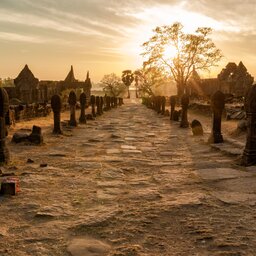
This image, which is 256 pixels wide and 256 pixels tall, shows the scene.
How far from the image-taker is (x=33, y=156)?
7371 millimetres

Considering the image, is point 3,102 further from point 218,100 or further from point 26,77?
point 26,77

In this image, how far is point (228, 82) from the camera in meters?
40.0

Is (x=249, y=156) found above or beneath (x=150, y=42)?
beneath

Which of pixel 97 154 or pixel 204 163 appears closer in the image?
pixel 204 163

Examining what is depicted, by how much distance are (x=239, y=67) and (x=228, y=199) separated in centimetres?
3789

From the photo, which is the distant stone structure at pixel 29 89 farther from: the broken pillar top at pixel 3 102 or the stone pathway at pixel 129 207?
the stone pathway at pixel 129 207

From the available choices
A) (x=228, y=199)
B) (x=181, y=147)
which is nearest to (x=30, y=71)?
(x=181, y=147)

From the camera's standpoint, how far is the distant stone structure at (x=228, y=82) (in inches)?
1506

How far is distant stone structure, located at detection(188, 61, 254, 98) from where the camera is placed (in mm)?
38250

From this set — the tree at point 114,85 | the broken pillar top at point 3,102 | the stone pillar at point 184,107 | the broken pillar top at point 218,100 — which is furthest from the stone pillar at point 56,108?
the tree at point 114,85

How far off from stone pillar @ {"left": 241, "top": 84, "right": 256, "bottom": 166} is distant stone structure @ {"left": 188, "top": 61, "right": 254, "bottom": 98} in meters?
27.3

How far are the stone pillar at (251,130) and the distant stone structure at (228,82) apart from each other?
27.3 m

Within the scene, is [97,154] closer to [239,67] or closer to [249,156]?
[249,156]

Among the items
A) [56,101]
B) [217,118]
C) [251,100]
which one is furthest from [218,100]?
[56,101]
